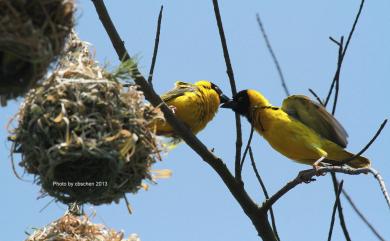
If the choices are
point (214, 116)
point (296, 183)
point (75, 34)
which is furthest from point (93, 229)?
point (214, 116)

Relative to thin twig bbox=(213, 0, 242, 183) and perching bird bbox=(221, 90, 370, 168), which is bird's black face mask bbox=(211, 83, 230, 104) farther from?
thin twig bbox=(213, 0, 242, 183)

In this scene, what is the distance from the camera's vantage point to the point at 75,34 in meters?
2.82

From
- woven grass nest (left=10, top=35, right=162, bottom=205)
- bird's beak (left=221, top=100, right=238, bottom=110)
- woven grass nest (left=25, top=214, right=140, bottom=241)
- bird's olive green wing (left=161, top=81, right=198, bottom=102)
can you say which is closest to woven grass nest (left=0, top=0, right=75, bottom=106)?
woven grass nest (left=10, top=35, right=162, bottom=205)

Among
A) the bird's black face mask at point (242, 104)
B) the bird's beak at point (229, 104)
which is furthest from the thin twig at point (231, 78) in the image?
the bird's black face mask at point (242, 104)

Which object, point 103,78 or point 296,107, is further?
point 296,107

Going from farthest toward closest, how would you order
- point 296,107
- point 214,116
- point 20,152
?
point 296,107 < point 214,116 < point 20,152

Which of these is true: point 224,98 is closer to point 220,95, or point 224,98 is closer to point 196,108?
point 220,95

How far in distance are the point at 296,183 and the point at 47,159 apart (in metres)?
1.54

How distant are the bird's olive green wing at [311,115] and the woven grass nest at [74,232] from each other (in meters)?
2.88

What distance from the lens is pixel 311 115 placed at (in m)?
5.64

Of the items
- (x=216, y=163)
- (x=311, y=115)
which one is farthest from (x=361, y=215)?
(x=311, y=115)

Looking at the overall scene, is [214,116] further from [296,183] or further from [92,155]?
[92,155]

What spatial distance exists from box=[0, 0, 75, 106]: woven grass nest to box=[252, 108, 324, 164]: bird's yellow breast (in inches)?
125

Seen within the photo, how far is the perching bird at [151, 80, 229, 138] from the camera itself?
473cm
